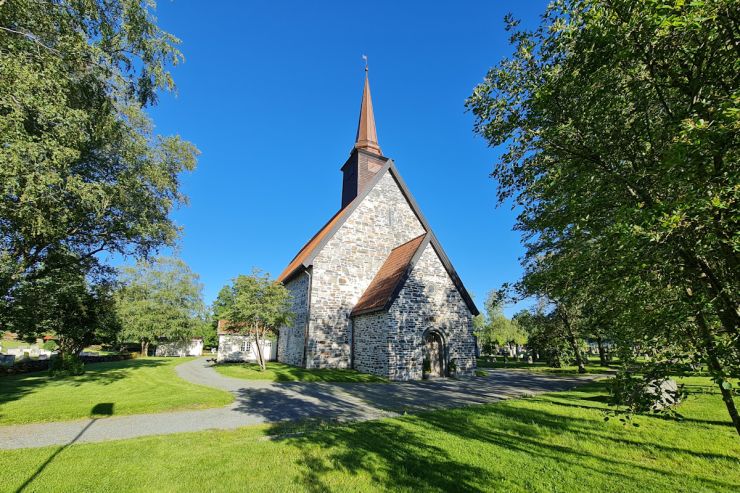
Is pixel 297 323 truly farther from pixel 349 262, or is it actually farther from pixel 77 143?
pixel 77 143

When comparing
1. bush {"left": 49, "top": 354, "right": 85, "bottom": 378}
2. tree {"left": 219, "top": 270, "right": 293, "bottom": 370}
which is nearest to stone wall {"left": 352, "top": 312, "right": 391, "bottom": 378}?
tree {"left": 219, "top": 270, "right": 293, "bottom": 370}

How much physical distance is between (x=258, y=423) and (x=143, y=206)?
9.97 m

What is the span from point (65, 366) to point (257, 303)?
38.7ft

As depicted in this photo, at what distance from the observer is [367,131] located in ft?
85.3

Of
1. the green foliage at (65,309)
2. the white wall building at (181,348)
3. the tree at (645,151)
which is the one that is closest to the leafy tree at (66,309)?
the green foliage at (65,309)

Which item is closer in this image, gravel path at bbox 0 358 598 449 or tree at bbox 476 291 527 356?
gravel path at bbox 0 358 598 449

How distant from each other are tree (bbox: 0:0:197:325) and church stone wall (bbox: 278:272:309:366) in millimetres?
7840

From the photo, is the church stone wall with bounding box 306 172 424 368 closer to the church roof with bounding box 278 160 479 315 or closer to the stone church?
the stone church

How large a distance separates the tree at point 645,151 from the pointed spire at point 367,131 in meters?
20.9

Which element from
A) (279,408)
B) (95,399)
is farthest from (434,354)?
(95,399)

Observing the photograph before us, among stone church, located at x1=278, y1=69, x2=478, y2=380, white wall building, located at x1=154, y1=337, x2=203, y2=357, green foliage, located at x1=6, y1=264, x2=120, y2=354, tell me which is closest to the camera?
green foliage, located at x1=6, y1=264, x2=120, y2=354

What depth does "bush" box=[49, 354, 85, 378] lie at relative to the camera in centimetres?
1828

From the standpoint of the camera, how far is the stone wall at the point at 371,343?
51.8 feet

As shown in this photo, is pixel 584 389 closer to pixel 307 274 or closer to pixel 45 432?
pixel 307 274
